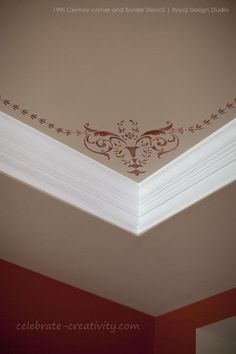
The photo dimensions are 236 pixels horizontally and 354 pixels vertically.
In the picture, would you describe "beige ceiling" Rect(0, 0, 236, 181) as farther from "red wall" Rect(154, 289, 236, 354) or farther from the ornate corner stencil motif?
"red wall" Rect(154, 289, 236, 354)

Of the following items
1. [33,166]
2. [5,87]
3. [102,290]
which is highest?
[5,87]

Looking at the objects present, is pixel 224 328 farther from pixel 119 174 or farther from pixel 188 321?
pixel 119 174

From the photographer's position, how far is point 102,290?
4812 millimetres

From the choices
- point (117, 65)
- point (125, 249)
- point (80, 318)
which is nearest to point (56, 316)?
point (80, 318)

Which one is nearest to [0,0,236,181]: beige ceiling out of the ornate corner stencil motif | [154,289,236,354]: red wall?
the ornate corner stencil motif

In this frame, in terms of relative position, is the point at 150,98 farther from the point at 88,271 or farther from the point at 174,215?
the point at 88,271

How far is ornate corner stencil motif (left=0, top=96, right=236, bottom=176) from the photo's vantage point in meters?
3.53

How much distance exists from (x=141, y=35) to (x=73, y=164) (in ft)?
4.20

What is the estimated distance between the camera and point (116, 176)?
13.1 ft

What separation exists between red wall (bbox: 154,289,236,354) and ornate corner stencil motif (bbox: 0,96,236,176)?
1756mm

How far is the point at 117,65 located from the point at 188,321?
9.60ft

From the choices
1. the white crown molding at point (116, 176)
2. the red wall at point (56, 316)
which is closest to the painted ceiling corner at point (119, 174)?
the white crown molding at point (116, 176)

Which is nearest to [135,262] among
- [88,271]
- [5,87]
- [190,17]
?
[88,271]

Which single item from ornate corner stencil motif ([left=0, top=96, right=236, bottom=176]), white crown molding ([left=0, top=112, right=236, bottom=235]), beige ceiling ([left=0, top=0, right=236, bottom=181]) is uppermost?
beige ceiling ([left=0, top=0, right=236, bottom=181])
